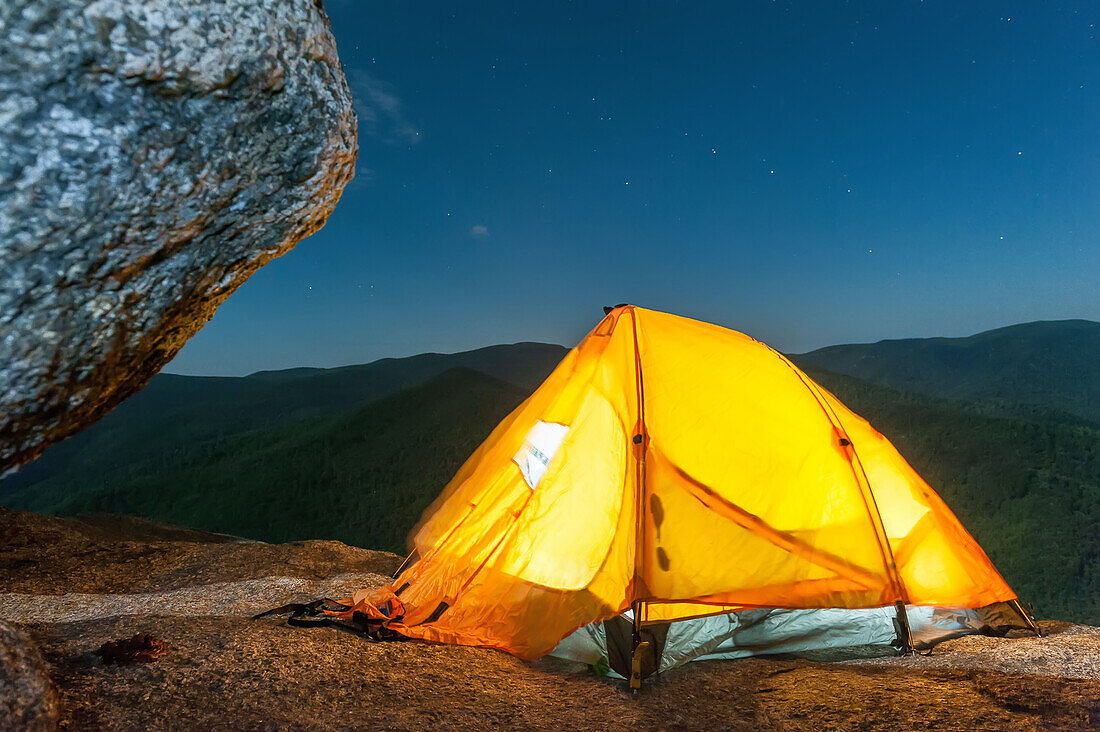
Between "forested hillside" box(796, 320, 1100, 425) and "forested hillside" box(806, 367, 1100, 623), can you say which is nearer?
"forested hillside" box(806, 367, 1100, 623)

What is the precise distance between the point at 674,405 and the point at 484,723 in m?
2.95

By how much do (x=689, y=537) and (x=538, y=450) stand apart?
5.06ft

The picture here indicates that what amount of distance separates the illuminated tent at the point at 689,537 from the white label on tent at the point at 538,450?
0.02 meters

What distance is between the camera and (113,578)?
24.6 ft

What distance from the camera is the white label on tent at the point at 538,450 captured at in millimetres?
5316

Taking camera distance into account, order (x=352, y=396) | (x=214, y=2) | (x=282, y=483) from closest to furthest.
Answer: (x=214, y=2), (x=282, y=483), (x=352, y=396)

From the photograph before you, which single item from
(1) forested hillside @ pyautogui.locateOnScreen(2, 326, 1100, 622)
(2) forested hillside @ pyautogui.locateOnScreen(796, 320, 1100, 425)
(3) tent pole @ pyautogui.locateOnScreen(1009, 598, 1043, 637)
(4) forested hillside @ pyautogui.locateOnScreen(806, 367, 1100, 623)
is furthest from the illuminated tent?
(2) forested hillside @ pyautogui.locateOnScreen(796, 320, 1100, 425)

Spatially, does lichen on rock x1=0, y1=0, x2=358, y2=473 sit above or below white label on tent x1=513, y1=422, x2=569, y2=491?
above

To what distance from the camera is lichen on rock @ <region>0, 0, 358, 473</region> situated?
6.17ft

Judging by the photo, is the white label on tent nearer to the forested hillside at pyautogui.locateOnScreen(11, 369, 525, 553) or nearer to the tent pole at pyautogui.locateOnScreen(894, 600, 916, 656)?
the tent pole at pyautogui.locateOnScreen(894, 600, 916, 656)

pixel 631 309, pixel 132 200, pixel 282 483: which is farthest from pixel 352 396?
pixel 132 200

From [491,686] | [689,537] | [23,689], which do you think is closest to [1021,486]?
[689,537]

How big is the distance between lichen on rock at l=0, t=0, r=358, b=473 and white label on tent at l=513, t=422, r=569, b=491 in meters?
3.20

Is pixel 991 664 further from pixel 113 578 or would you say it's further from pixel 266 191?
pixel 113 578
